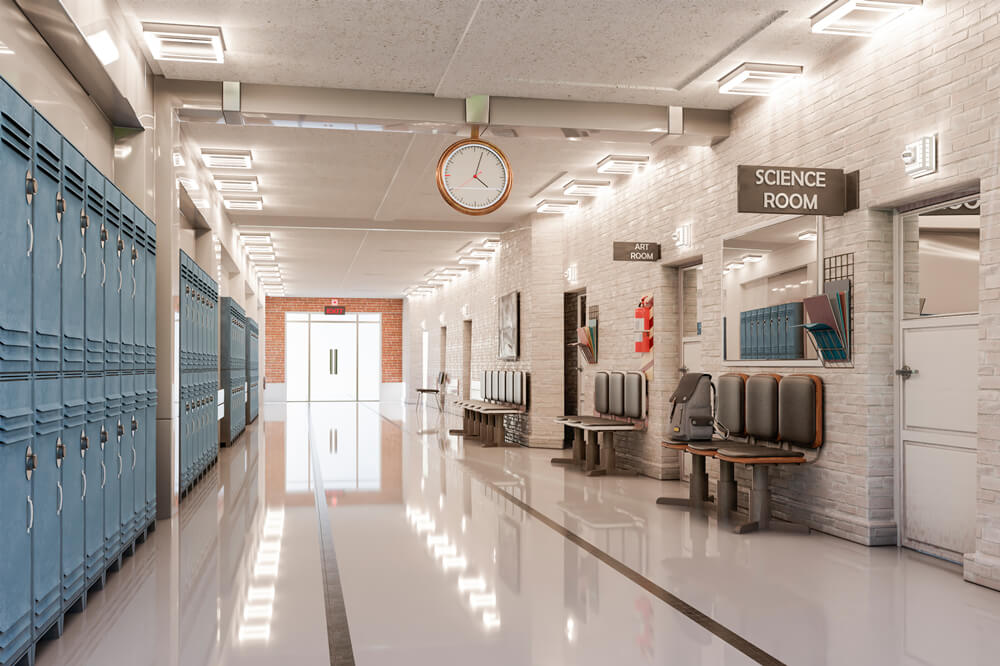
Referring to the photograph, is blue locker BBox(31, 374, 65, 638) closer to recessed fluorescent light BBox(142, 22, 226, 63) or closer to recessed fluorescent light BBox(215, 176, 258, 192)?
recessed fluorescent light BBox(142, 22, 226, 63)

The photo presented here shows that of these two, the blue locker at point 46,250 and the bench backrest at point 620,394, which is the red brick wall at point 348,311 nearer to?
the bench backrest at point 620,394

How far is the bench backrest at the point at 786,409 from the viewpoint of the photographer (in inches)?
230

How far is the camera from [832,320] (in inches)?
223

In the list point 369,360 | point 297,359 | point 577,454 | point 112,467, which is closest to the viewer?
point 112,467

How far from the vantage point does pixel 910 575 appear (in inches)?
185

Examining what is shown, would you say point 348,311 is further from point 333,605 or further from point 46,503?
point 46,503

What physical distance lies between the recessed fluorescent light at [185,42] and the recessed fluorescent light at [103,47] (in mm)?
444

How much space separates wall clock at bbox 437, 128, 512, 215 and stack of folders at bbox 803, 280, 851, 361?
2.44 metres

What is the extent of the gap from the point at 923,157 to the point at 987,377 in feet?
4.56

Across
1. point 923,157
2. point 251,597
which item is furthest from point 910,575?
point 251,597

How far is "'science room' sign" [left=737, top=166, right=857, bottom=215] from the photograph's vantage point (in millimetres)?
5305

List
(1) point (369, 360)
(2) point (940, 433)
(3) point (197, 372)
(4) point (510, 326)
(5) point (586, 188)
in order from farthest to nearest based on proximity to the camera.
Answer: (1) point (369, 360) < (4) point (510, 326) < (5) point (586, 188) < (3) point (197, 372) < (2) point (940, 433)

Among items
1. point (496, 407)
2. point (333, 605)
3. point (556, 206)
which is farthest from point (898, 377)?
point (496, 407)

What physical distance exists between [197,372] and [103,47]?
4.06 metres
